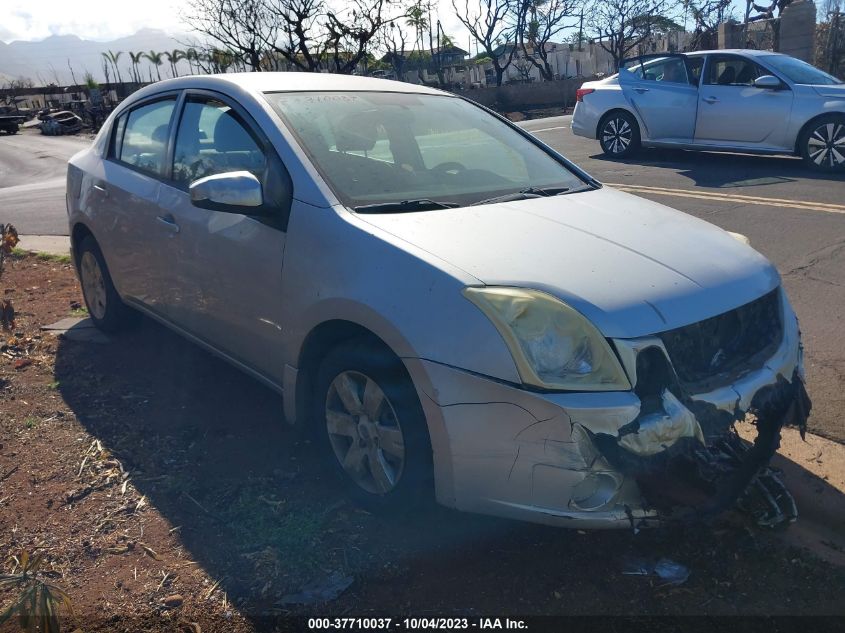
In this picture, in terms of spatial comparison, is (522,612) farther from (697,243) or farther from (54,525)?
(54,525)

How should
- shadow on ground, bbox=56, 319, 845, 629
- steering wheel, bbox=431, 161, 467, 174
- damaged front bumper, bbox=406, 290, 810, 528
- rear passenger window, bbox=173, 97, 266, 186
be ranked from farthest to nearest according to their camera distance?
steering wheel, bbox=431, 161, 467, 174
rear passenger window, bbox=173, 97, 266, 186
shadow on ground, bbox=56, 319, 845, 629
damaged front bumper, bbox=406, 290, 810, 528

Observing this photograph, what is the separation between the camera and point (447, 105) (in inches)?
169

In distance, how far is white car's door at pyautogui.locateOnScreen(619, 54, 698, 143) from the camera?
11.4 metres

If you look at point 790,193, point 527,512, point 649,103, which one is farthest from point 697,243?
point 649,103

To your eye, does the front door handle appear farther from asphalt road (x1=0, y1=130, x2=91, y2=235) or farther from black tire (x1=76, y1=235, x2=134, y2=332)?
asphalt road (x1=0, y1=130, x2=91, y2=235)

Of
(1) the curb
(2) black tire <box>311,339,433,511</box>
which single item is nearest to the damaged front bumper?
(2) black tire <box>311,339,433,511</box>

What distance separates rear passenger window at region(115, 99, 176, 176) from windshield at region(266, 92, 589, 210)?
103cm

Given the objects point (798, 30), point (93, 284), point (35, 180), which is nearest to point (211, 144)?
point (93, 284)

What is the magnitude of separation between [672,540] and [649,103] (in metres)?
9.93

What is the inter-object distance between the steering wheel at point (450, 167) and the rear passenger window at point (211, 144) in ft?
2.78

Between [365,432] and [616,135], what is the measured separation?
10.3 metres

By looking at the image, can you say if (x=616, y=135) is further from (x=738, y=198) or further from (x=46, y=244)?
(x=46, y=244)

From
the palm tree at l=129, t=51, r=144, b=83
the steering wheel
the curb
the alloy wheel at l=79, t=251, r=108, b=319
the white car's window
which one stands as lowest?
the curb

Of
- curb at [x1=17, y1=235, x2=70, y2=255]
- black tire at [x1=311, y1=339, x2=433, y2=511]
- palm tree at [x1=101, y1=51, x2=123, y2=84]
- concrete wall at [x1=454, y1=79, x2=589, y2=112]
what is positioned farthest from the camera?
palm tree at [x1=101, y1=51, x2=123, y2=84]
